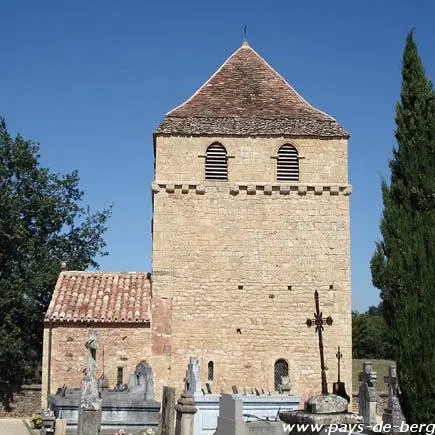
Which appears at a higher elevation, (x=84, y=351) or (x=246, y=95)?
(x=246, y=95)

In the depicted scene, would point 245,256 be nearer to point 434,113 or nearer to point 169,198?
point 169,198

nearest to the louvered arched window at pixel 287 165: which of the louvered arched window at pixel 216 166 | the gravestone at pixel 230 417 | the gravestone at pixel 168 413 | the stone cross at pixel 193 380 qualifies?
the louvered arched window at pixel 216 166

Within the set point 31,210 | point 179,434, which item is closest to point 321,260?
point 179,434

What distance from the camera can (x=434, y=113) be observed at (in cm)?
1413

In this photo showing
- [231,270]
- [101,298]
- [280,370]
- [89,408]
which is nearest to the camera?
[89,408]

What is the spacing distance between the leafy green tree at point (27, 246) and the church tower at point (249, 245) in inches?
357

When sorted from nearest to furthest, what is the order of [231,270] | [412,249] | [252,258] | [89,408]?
1. [412,249]
2. [89,408]
3. [231,270]
4. [252,258]

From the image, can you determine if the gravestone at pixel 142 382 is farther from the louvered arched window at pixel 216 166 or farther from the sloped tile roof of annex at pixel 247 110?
the sloped tile roof of annex at pixel 247 110

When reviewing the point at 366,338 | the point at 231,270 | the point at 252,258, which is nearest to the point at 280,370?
the point at 231,270

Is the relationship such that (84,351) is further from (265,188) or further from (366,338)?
(366,338)

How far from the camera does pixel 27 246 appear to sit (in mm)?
30969

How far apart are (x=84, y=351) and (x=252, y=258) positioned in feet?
19.8

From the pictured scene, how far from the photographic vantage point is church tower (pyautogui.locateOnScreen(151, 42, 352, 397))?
22.8 metres

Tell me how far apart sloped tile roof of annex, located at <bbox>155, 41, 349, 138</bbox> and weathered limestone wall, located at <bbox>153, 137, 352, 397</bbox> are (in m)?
0.39
